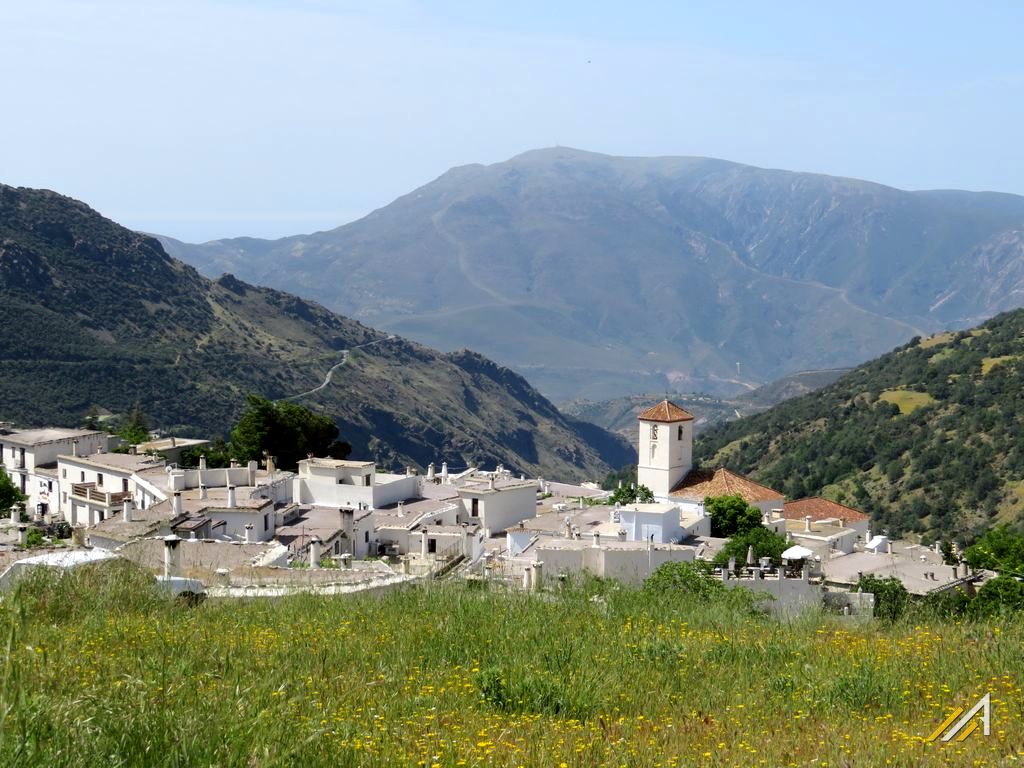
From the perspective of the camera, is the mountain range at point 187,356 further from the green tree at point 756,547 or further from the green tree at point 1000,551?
the green tree at point 1000,551

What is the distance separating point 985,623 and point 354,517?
21451 millimetres

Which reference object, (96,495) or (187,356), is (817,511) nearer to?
(96,495)

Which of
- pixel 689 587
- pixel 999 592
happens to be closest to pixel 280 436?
pixel 999 592

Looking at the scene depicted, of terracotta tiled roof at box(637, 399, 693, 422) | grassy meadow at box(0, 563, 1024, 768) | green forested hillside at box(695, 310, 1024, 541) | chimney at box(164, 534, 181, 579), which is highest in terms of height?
grassy meadow at box(0, 563, 1024, 768)

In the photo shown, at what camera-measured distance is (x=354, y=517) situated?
28828 mm

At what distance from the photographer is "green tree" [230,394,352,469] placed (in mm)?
42219

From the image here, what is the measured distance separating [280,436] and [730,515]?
17.3 m

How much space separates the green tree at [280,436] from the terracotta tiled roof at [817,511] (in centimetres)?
1716

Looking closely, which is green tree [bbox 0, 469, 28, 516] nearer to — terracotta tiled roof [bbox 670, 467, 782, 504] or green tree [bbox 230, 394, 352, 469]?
green tree [bbox 230, 394, 352, 469]

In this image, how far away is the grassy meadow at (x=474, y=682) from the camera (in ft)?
15.0

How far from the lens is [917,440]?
2598 inches

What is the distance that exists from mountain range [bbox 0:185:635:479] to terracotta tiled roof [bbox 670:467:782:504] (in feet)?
144

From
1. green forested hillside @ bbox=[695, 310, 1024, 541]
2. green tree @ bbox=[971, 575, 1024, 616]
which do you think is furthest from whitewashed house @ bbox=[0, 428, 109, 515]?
green forested hillside @ bbox=[695, 310, 1024, 541]

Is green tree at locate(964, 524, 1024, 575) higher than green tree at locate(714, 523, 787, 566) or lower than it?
lower
